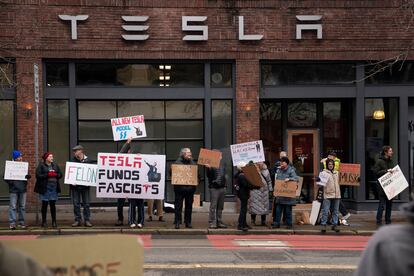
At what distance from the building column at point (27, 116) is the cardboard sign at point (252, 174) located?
6.24 meters

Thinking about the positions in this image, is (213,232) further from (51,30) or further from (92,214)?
(51,30)

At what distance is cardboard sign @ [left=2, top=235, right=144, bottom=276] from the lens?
2.67m

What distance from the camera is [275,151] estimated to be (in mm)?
18328

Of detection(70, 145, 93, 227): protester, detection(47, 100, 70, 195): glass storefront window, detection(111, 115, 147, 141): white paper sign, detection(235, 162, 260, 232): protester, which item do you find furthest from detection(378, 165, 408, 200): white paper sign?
detection(47, 100, 70, 195): glass storefront window

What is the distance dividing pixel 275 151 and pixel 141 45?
5.30 meters

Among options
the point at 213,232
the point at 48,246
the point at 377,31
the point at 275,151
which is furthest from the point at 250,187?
the point at 48,246

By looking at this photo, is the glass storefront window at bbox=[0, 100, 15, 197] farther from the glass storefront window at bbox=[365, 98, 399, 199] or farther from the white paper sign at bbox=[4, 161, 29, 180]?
the glass storefront window at bbox=[365, 98, 399, 199]

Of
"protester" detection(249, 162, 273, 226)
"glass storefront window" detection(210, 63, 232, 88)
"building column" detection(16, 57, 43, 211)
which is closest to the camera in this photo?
"protester" detection(249, 162, 273, 226)

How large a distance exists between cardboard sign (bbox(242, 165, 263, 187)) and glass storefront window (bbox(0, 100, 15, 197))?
7.15m

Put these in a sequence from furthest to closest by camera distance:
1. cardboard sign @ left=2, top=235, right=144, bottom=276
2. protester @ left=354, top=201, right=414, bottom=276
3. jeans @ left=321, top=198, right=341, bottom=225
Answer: jeans @ left=321, top=198, right=341, bottom=225 → cardboard sign @ left=2, top=235, right=144, bottom=276 → protester @ left=354, top=201, right=414, bottom=276

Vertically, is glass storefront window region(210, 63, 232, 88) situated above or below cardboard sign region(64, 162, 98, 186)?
above

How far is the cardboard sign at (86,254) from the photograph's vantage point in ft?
8.77

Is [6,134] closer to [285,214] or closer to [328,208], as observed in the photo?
[285,214]

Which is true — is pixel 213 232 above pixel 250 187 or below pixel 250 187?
below
